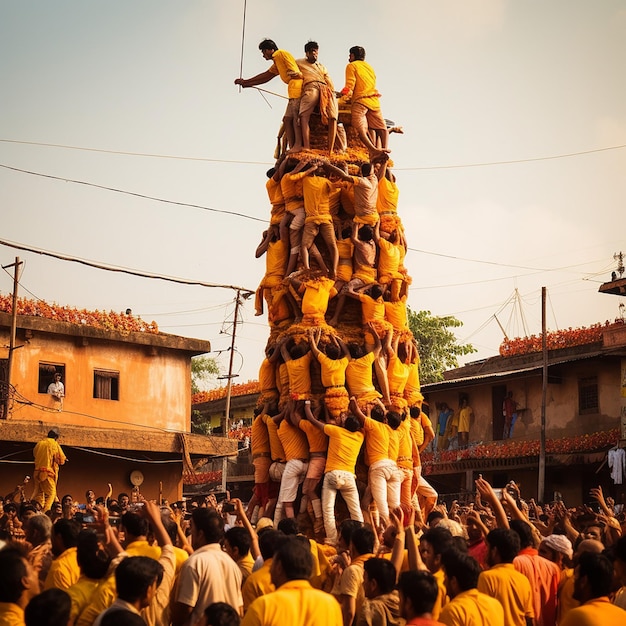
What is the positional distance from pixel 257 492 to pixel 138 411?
11414 mm

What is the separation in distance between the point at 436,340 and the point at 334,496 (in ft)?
107

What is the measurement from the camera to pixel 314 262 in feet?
63.6

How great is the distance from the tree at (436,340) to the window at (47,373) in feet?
78.0

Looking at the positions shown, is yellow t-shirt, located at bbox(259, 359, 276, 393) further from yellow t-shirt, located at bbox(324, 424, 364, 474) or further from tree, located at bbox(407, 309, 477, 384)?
tree, located at bbox(407, 309, 477, 384)

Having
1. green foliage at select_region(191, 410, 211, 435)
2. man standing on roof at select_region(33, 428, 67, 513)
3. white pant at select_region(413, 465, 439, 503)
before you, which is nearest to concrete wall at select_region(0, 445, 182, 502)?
man standing on roof at select_region(33, 428, 67, 513)

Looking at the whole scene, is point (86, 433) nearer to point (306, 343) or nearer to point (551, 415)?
point (306, 343)

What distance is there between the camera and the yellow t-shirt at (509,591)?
8188 millimetres

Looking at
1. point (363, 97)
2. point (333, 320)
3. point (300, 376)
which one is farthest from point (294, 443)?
point (363, 97)

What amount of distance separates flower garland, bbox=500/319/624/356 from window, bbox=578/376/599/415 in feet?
5.79

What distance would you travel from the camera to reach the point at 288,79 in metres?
19.9

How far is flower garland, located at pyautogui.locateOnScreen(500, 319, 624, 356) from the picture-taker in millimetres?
33625

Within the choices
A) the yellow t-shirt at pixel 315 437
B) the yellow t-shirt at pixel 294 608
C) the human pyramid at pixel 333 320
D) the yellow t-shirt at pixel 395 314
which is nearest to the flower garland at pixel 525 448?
the human pyramid at pixel 333 320

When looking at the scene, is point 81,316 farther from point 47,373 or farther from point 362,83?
point 362,83

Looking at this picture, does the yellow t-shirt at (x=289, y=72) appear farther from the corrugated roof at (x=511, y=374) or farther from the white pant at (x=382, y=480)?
the corrugated roof at (x=511, y=374)
